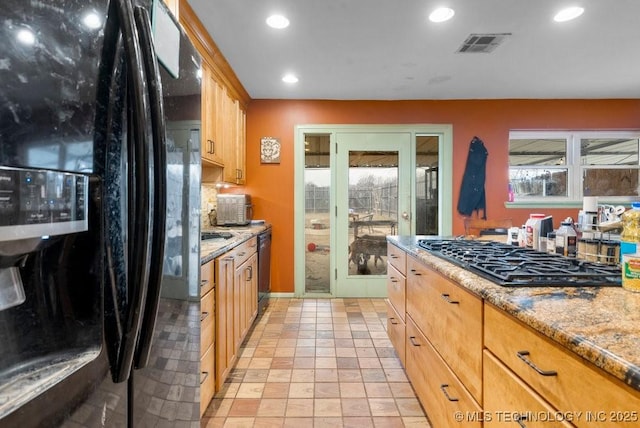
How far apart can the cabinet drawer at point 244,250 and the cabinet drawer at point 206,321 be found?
0.52 meters

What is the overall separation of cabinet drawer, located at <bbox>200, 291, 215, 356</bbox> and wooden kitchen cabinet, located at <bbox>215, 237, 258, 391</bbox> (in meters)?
0.07

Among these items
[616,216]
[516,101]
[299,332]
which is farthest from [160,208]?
[516,101]

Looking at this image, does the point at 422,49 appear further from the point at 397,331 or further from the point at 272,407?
the point at 272,407

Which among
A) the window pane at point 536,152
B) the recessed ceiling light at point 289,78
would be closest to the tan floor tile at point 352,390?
the recessed ceiling light at point 289,78

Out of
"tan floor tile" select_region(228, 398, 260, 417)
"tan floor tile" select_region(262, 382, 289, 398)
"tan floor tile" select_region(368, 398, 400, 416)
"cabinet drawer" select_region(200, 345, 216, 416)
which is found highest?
"cabinet drawer" select_region(200, 345, 216, 416)

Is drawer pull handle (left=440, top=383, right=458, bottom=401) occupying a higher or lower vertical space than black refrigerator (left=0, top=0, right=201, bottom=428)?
lower

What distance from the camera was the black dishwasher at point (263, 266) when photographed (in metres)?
3.32

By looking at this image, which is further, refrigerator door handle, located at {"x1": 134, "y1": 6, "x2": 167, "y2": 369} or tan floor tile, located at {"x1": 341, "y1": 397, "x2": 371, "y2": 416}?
tan floor tile, located at {"x1": 341, "y1": 397, "x2": 371, "y2": 416}

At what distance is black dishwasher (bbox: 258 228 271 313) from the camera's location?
3.32m

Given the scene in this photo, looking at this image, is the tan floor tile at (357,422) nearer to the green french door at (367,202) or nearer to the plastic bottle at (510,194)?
the green french door at (367,202)

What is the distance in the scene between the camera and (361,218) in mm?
4223

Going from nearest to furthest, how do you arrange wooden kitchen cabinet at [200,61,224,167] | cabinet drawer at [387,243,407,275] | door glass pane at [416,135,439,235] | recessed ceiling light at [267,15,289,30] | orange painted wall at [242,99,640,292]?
1. cabinet drawer at [387,243,407,275]
2. recessed ceiling light at [267,15,289,30]
3. wooden kitchen cabinet at [200,61,224,167]
4. orange painted wall at [242,99,640,292]
5. door glass pane at [416,135,439,235]

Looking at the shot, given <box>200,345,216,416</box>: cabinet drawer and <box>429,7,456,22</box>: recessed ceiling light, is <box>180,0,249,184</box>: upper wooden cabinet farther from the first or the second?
<box>429,7,456,22</box>: recessed ceiling light

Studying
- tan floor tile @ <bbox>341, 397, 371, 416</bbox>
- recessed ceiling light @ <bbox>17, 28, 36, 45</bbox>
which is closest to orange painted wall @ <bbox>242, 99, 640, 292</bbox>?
tan floor tile @ <bbox>341, 397, 371, 416</bbox>
